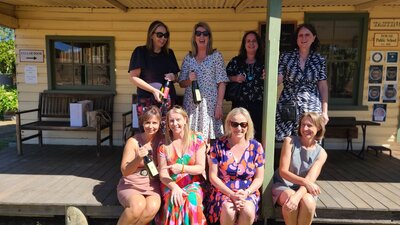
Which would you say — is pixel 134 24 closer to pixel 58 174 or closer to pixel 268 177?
pixel 58 174

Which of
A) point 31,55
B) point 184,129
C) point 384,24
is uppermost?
point 384,24

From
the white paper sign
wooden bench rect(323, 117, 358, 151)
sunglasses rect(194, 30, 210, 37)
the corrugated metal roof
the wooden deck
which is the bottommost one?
the wooden deck

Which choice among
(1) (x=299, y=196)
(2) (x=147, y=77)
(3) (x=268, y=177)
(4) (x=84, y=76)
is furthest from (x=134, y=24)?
(1) (x=299, y=196)

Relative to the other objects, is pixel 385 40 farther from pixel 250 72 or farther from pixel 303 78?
pixel 250 72

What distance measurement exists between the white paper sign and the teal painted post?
12.5 feet

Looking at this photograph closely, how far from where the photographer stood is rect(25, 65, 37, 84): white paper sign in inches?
196

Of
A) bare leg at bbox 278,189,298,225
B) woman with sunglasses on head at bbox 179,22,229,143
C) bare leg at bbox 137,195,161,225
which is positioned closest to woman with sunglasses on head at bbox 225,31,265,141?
woman with sunglasses on head at bbox 179,22,229,143

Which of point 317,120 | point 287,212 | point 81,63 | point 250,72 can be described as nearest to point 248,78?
point 250,72

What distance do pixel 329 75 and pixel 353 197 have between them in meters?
2.25

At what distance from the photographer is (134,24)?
4.82 meters

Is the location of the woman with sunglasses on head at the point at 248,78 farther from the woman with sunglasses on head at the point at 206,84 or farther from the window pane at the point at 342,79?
the window pane at the point at 342,79

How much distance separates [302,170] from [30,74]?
427 cm

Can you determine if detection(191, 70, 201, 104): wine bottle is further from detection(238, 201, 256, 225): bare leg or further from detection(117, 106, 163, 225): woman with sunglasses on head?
detection(238, 201, 256, 225): bare leg

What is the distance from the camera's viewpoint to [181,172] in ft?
8.49
